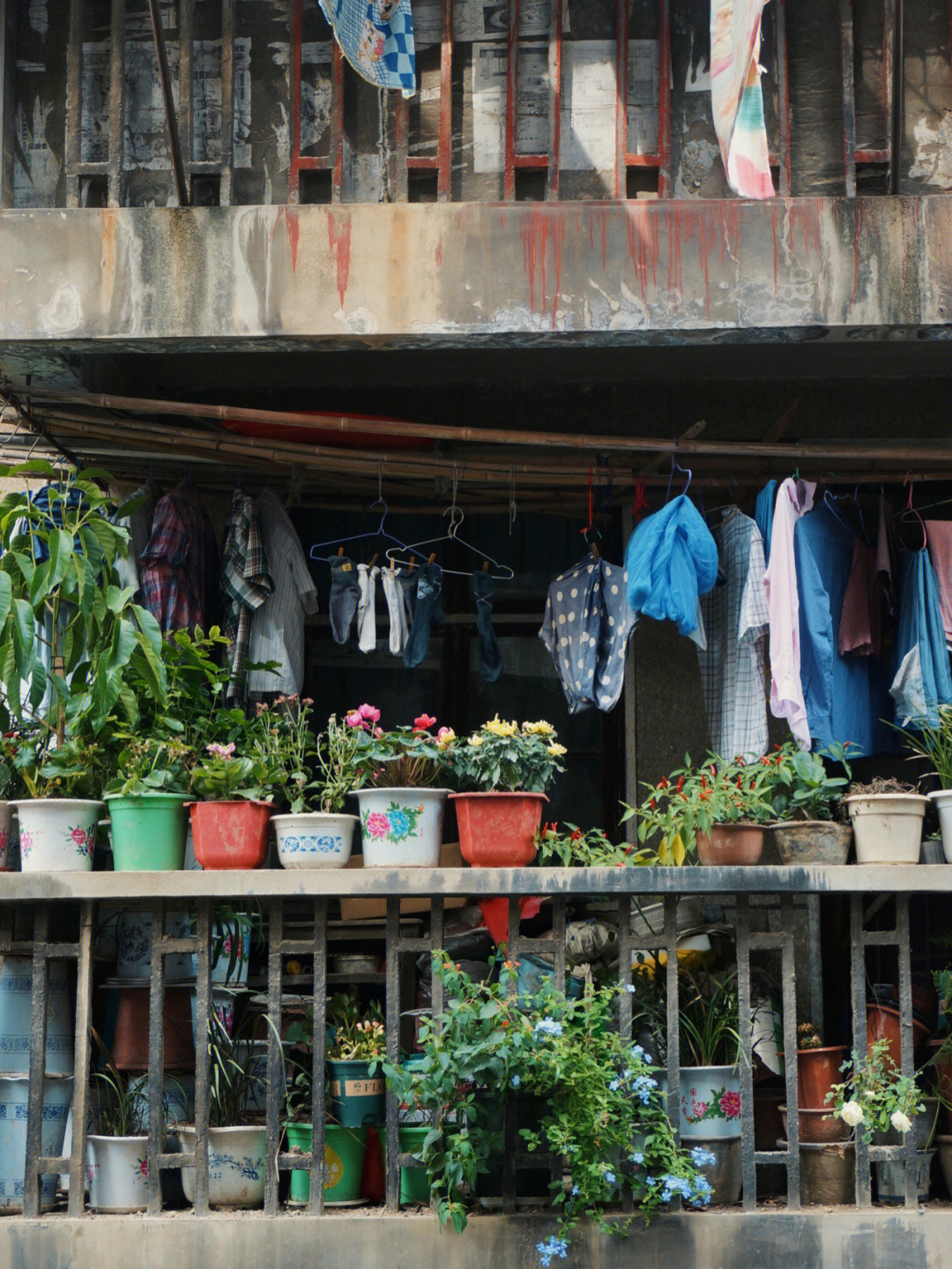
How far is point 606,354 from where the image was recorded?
7.11 meters

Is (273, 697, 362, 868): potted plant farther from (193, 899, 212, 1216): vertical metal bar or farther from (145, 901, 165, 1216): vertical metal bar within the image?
(145, 901, 165, 1216): vertical metal bar

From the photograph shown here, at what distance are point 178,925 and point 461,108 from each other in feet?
12.1

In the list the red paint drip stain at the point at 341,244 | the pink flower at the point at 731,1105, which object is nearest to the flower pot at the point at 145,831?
the red paint drip stain at the point at 341,244

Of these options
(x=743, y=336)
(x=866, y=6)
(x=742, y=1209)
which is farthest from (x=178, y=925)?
(x=866, y=6)

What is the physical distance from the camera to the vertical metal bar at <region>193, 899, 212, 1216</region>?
5312 mm

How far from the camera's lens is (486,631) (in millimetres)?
6820

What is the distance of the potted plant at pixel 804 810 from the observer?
552 centimetres

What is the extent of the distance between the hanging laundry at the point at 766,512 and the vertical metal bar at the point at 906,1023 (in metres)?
1.65

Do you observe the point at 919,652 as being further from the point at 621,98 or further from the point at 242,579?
the point at 242,579

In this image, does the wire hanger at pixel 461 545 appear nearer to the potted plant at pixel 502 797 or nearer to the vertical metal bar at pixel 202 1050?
the potted plant at pixel 502 797

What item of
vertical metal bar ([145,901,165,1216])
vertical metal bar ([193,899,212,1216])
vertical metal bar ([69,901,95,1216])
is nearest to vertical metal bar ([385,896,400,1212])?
vertical metal bar ([193,899,212,1216])

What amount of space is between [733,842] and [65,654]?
2834 mm

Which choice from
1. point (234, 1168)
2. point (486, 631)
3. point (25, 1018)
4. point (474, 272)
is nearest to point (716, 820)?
point (486, 631)

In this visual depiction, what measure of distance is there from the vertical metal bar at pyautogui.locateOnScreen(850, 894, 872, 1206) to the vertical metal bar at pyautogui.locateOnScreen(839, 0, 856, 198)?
294 centimetres
